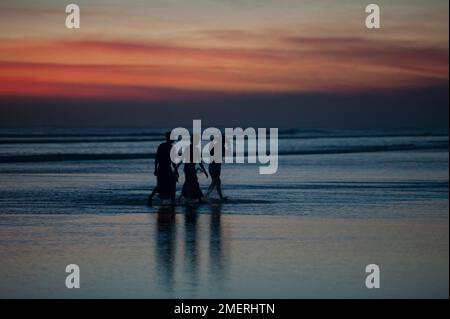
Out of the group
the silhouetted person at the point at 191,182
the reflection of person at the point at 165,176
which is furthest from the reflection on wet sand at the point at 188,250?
the silhouetted person at the point at 191,182

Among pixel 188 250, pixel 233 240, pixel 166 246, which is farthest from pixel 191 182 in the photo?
pixel 188 250

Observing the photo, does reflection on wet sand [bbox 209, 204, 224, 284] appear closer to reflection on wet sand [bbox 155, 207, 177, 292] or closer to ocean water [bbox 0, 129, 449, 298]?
ocean water [bbox 0, 129, 449, 298]

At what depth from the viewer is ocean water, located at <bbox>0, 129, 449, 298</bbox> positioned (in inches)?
424

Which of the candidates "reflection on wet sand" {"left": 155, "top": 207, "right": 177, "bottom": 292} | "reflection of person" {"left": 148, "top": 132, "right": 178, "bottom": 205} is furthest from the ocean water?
"reflection of person" {"left": 148, "top": 132, "right": 178, "bottom": 205}

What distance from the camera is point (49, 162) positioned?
41.8m

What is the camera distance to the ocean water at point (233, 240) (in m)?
10.8

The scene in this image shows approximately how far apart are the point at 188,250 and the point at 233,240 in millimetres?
1315

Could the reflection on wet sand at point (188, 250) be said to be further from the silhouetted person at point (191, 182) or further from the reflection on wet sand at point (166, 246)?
the silhouetted person at point (191, 182)

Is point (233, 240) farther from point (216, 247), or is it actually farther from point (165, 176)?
point (165, 176)

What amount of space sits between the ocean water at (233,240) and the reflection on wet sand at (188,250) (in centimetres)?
2

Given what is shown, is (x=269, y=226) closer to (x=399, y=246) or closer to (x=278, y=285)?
(x=399, y=246)

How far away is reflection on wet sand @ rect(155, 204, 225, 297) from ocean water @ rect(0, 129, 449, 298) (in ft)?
0.06

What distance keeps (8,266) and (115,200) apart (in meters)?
9.27
